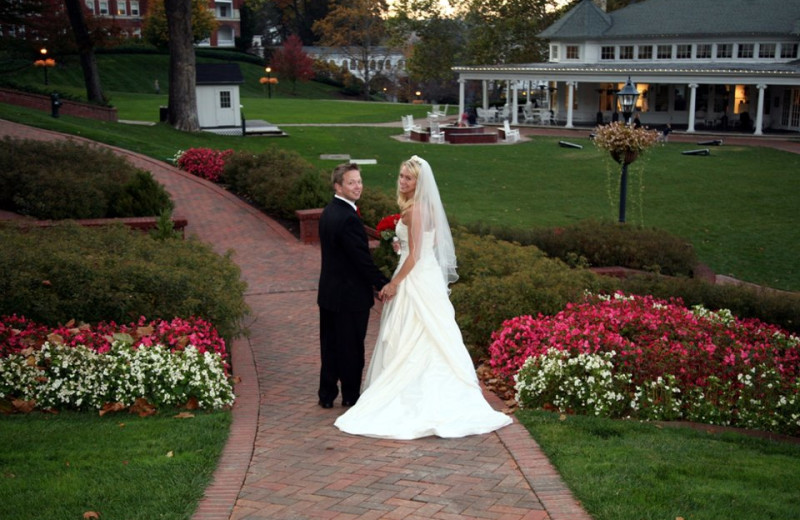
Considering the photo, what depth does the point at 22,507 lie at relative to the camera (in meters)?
5.53

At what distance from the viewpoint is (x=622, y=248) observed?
14023 millimetres

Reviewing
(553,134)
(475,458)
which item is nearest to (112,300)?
(475,458)

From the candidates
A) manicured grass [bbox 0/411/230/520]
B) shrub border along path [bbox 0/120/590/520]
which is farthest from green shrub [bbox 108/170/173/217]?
manicured grass [bbox 0/411/230/520]

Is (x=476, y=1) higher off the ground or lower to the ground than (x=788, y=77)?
higher

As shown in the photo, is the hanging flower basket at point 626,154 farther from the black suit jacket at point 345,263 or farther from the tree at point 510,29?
the tree at point 510,29

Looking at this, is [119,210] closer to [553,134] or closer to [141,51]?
[553,134]

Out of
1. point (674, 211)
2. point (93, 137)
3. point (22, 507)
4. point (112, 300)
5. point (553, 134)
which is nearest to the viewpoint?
point (22, 507)

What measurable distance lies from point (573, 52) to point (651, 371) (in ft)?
162

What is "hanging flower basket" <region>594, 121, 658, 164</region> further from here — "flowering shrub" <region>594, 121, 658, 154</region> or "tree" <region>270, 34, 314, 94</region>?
"tree" <region>270, 34, 314, 94</region>

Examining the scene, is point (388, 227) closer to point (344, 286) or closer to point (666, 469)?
point (344, 286)

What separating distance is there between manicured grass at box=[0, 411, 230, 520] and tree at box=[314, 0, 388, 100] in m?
72.8

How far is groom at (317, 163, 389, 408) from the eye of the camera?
7.61 m

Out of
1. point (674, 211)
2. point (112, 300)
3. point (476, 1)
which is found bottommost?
point (674, 211)

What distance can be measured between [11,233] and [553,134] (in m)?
38.0
